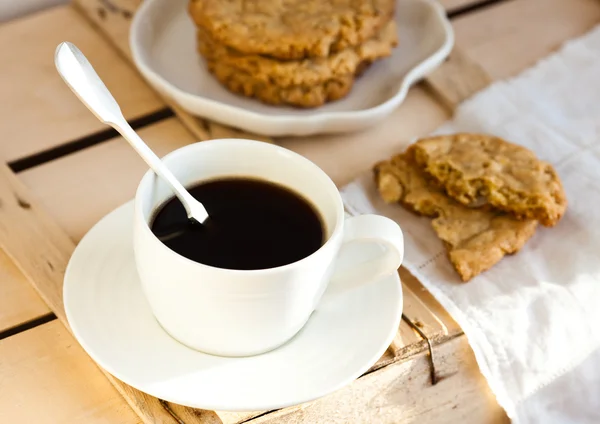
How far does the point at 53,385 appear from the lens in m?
0.71

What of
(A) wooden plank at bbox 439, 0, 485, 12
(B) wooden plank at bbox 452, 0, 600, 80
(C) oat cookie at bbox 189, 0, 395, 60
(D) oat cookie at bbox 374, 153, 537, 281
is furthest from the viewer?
(A) wooden plank at bbox 439, 0, 485, 12

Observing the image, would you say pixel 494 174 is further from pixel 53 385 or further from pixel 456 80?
pixel 53 385

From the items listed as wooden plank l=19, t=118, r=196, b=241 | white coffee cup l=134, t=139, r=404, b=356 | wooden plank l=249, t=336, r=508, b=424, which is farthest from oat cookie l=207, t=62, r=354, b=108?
wooden plank l=249, t=336, r=508, b=424

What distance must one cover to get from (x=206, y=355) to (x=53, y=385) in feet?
0.51

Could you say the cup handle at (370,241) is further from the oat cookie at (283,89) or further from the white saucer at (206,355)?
the oat cookie at (283,89)

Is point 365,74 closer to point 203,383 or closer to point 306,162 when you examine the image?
point 306,162

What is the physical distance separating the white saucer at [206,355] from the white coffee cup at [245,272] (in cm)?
2


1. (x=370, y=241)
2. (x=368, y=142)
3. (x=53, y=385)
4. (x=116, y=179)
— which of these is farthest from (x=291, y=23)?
(x=53, y=385)

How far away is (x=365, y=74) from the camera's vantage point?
1.12 meters

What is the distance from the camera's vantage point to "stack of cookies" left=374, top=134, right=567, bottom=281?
0.86 meters

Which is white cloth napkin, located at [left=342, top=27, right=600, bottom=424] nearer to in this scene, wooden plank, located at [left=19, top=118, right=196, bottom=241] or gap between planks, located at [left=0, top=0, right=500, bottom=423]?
gap between planks, located at [left=0, top=0, right=500, bottom=423]

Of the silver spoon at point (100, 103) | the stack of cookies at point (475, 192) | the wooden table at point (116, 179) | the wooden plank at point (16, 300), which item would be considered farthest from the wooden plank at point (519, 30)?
the wooden plank at point (16, 300)

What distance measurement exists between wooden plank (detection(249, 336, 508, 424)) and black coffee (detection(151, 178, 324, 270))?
157 millimetres

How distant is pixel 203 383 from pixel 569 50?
84 centimetres
